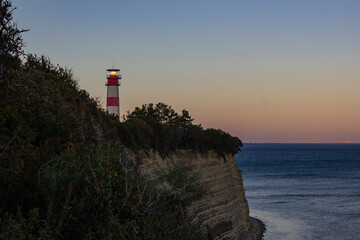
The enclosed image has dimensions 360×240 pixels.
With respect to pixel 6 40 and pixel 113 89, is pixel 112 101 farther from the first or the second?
pixel 6 40

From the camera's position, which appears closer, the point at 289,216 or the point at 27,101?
the point at 27,101

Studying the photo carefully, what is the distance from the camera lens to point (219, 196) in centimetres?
4097

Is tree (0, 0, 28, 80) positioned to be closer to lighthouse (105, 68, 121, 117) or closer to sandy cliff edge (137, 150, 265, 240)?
sandy cliff edge (137, 150, 265, 240)

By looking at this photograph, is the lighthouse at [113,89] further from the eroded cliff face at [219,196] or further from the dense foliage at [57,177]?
the dense foliage at [57,177]

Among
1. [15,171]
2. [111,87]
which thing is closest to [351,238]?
[111,87]

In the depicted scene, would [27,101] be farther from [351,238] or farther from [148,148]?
[351,238]

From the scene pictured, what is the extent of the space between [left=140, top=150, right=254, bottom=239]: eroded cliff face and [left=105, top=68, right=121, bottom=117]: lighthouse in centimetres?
1495

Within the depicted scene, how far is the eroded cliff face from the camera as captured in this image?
34.8 metres

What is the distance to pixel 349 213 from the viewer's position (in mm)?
59844

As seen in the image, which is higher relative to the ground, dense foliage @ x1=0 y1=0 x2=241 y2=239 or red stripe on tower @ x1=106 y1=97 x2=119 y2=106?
red stripe on tower @ x1=106 y1=97 x2=119 y2=106

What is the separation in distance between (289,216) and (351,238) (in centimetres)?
1274

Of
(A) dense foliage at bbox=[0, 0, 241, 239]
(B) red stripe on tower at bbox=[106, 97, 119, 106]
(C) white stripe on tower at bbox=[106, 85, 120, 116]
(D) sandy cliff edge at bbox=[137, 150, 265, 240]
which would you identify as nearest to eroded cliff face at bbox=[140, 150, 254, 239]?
(D) sandy cliff edge at bbox=[137, 150, 265, 240]

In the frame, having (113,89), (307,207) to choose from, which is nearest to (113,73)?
(113,89)

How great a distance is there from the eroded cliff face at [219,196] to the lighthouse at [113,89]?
1495 cm
